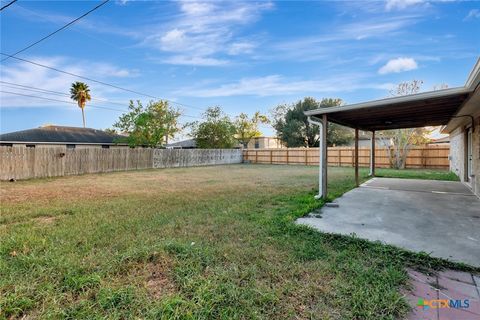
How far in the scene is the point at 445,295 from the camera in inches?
76.5

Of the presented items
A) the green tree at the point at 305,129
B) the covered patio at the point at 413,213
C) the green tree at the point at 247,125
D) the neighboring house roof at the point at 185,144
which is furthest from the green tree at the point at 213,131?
the covered patio at the point at 413,213

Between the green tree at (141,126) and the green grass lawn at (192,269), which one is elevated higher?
the green tree at (141,126)

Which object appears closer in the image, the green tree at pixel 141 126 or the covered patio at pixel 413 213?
the covered patio at pixel 413 213

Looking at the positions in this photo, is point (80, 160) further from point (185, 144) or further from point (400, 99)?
point (185, 144)

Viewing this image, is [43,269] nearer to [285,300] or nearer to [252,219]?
[285,300]

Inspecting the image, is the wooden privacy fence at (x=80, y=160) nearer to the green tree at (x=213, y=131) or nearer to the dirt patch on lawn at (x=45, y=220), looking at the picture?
the green tree at (x=213, y=131)

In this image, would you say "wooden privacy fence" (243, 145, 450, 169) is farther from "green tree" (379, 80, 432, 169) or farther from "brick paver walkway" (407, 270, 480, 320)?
"brick paver walkway" (407, 270, 480, 320)

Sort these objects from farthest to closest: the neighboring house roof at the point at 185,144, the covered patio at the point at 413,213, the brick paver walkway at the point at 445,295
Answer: the neighboring house roof at the point at 185,144 → the covered patio at the point at 413,213 → the brick paver walkway at the point at 445,295

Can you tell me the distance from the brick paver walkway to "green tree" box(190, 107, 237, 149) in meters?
21.8

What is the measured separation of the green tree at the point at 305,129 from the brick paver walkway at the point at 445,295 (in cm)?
2175

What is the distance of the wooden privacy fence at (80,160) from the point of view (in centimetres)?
915

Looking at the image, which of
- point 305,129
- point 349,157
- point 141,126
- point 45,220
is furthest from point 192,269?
point 305,129

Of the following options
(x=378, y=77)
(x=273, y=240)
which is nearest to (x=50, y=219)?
(x=273, y=240)

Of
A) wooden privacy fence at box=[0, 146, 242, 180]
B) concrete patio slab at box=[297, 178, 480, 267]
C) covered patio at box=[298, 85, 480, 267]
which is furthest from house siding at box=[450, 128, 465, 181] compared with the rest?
wooden privacy fence at box=[0, 146, 242, 180]
